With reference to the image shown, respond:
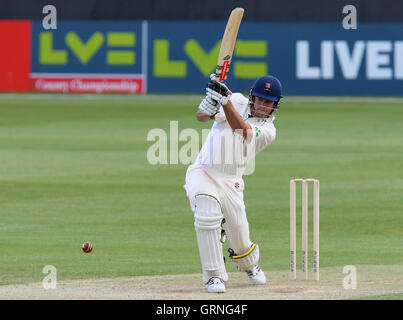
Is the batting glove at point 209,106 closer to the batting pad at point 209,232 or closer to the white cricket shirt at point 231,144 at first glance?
the white cricket shirt at point 231,144

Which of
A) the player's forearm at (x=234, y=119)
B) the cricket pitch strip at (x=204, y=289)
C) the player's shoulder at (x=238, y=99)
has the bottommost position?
the cricket pitch strip at (x=204, y=289)

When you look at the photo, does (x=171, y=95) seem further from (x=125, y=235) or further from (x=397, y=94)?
(x=125, y=235)

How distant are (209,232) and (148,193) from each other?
278 inches

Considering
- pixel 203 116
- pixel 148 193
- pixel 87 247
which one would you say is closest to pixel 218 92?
pixel 203 116

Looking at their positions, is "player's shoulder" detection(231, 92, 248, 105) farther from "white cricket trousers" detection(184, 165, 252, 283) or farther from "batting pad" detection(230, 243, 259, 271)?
"batting pad" detection(230, 243, 259, 271)

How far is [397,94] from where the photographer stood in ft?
113

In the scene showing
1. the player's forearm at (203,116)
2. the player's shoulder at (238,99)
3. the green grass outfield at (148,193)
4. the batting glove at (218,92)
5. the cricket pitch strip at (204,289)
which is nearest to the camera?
the cricket pitch strip at (204,289)

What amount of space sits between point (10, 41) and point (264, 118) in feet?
90.4

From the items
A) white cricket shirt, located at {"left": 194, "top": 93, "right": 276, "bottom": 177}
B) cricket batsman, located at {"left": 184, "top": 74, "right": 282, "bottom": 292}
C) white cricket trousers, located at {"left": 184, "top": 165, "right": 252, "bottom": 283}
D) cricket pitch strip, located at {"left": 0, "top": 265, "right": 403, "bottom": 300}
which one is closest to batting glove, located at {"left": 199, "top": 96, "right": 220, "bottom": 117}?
cricket batsman, located at {"left": 184, "top": 74, "right": 282, "bottom": 292}

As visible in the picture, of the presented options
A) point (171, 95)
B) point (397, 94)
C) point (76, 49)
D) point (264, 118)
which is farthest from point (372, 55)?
point (264, 118)

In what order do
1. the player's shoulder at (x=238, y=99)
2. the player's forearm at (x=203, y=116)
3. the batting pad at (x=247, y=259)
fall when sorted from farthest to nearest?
the batting pad at (x=247, y=259) < the player's shoulder at (x=238, y=99) < the player's forearm at (x=203, y=116)

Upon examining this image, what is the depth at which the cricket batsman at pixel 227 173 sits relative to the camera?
28.8ft

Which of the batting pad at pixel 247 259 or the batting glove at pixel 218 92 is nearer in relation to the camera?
the batting glove at pixel 218 92

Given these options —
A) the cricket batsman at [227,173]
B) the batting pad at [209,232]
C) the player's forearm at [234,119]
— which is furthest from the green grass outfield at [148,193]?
the player's forearm at [234,119]
